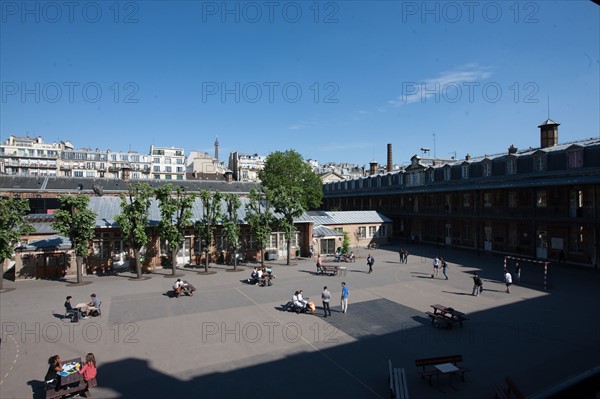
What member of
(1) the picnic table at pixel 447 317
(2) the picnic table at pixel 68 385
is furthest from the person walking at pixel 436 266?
(2) the picnic table at pixel 68 385

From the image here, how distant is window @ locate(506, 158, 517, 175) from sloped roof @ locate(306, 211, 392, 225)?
57.0 ft

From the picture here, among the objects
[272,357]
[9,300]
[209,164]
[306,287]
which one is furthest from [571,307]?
[209,164]

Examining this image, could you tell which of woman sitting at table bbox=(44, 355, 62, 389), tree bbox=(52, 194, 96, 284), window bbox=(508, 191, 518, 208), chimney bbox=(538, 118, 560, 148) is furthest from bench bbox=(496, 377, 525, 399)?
chimney bbox=(538, 118, 560, 148)

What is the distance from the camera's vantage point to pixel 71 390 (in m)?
11.7

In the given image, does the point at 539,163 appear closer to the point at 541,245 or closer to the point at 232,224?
the point at 541,245

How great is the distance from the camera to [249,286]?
86.1 ft

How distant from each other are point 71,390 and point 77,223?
17988 mm

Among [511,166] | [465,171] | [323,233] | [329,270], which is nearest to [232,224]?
[329,270]

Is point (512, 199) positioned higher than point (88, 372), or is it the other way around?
point (512, 199)

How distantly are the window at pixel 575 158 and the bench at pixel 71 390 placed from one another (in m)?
36.7

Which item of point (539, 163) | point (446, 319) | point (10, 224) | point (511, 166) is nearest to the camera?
point (446, 319)

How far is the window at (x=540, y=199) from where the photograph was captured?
35.8 m

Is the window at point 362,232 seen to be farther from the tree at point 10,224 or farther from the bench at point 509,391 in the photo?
the bench at point 509,391

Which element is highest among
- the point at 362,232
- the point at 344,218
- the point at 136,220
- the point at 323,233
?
the point at 136,220
